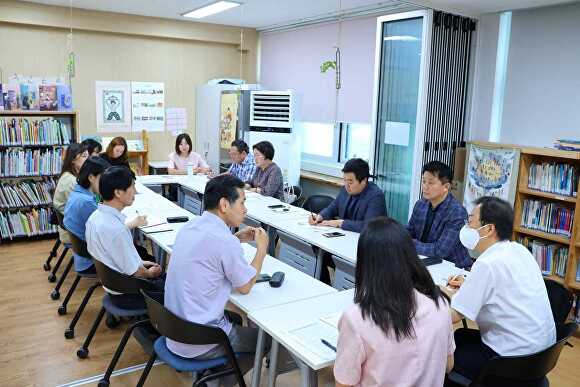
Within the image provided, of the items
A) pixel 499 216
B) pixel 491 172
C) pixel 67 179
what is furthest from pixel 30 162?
pixel 499 216

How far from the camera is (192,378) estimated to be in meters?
3.03

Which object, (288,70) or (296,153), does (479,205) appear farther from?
(288,70)

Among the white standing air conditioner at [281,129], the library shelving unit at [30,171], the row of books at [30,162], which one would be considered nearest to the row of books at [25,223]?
the library shelving unit at [30,171]

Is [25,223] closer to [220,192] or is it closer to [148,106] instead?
[148,106]

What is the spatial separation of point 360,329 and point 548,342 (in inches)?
39.4

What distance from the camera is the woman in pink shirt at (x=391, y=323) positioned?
1532 mm

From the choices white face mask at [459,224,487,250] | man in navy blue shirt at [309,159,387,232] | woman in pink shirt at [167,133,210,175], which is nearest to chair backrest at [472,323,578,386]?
white face mask at [459,224,487,250]

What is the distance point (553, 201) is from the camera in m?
4.14

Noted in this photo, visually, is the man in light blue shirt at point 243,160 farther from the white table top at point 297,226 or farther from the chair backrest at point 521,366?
the chair backrest at point 521,366

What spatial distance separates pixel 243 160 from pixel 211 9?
195cm

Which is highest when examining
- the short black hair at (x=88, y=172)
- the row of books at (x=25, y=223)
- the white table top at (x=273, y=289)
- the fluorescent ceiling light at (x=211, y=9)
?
the fluorescent ceiling light at (x=211, y=9)

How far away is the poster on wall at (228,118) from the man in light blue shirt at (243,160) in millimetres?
1199

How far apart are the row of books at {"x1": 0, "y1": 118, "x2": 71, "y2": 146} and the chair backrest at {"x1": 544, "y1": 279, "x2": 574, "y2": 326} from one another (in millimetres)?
5402

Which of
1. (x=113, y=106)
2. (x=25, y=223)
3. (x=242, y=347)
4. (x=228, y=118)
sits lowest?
(x=25, y=223)
